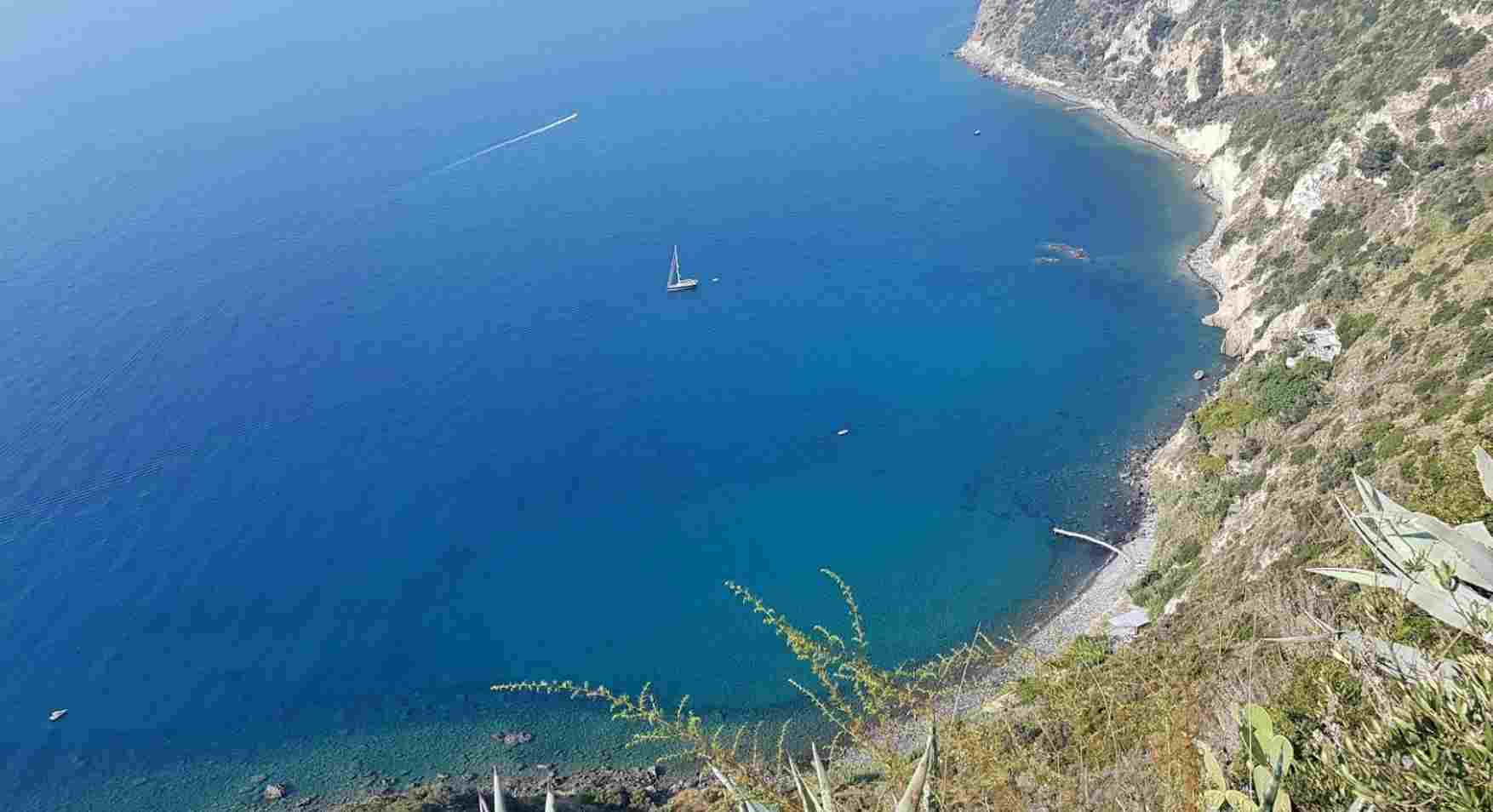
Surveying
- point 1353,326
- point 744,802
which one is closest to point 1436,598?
point 744,802

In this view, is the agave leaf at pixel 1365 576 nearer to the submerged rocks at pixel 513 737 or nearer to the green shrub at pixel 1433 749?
the green shrub at pixel 1433 749

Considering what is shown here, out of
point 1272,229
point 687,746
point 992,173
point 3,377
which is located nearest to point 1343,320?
point 1272,229

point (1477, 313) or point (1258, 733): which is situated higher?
point (1258, 733)

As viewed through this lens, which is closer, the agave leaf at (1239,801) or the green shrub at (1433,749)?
the green shrub at (1433,749)

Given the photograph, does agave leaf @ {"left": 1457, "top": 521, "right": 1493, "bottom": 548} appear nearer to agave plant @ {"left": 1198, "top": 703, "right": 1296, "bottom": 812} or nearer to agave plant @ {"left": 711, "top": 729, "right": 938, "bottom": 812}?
agave plant @ {"left": 1198, "top": 703, "right": 1296, "bottom": 812}

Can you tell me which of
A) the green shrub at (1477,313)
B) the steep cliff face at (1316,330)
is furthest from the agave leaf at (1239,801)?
the green shrub at (1477,313)

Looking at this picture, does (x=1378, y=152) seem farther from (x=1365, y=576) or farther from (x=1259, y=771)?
(x=1259, y=771)
